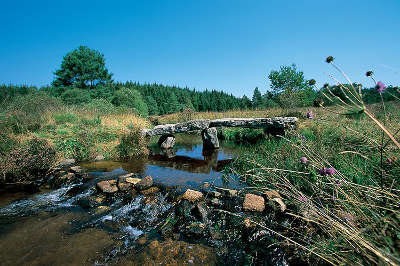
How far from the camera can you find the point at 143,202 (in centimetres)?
319

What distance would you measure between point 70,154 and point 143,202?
435cm

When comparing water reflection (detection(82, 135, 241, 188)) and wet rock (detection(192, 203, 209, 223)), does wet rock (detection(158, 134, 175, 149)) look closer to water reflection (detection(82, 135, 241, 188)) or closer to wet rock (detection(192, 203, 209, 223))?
water reflection (detection(82, 135, 241, 188))

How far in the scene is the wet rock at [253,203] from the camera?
2614 mm

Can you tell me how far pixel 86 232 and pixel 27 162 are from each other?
3.12 metres

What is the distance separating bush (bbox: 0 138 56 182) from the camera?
13.3 ft

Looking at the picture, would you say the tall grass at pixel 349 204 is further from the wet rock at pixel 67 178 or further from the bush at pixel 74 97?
the bush at pixel 74 97

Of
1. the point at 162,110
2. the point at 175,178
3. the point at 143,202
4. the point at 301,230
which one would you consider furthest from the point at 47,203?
the point at 162,110

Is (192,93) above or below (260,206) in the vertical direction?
above

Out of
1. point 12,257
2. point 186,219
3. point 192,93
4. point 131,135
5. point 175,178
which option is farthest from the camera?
point 192,93

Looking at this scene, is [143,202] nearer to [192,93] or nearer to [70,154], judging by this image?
[70,154]

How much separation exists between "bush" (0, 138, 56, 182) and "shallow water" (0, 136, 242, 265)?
756 mm

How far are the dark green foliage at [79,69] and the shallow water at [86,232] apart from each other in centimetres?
2273

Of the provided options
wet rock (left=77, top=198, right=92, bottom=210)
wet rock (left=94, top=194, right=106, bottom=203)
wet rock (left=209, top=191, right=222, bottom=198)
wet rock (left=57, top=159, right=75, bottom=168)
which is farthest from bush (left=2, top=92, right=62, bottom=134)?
wet rock (left=209, top=191, right=222, bottom=198)

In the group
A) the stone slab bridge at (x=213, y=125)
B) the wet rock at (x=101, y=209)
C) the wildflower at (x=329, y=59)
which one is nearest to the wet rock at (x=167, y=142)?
the stone slab bridge at (x=213, y=125)
